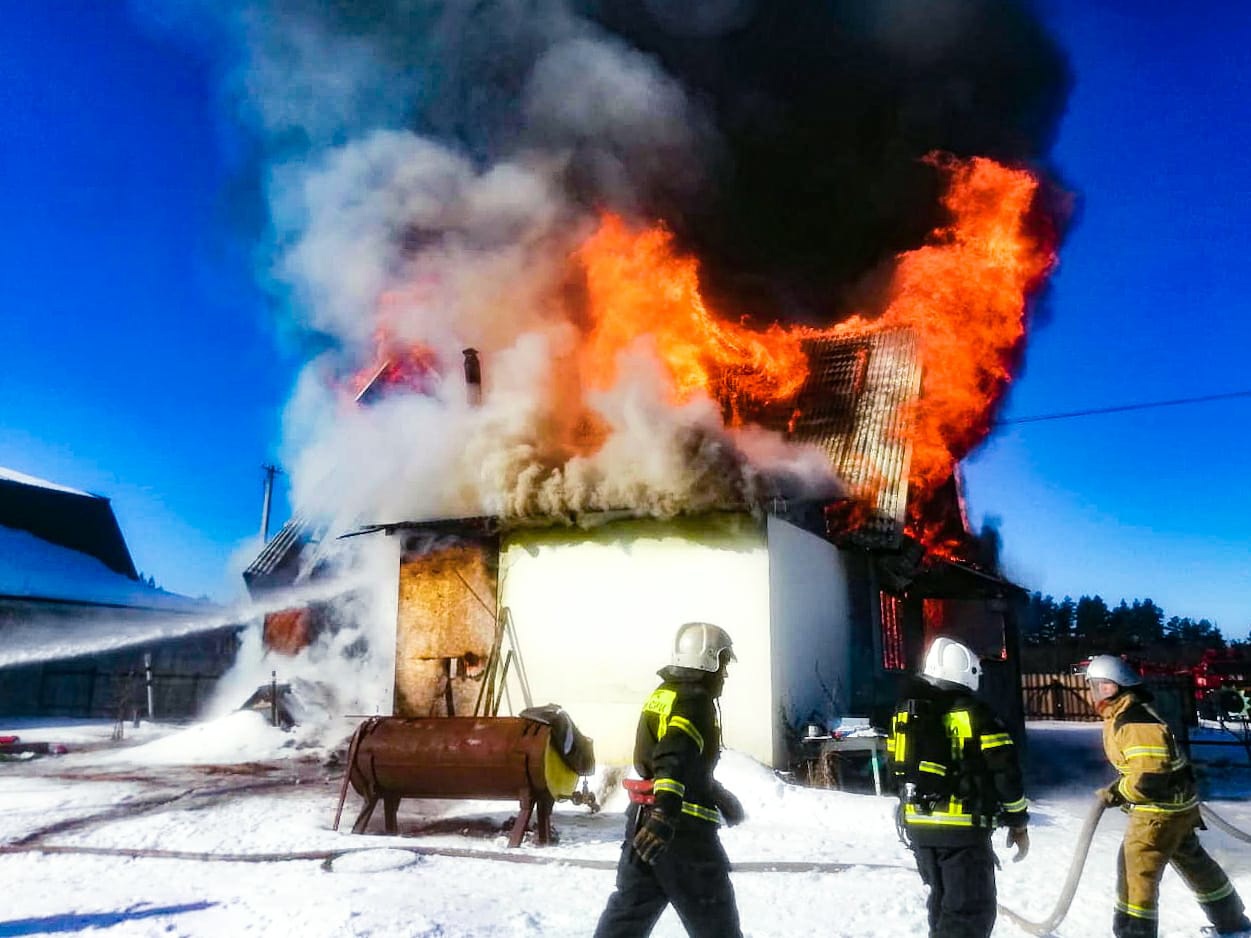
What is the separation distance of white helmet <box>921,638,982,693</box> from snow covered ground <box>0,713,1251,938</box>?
197cm

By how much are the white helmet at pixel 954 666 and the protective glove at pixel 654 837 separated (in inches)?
61.1

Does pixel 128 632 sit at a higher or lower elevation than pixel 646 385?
lower

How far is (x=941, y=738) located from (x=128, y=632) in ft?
84.0

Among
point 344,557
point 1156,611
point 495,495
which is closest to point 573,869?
point 495,495

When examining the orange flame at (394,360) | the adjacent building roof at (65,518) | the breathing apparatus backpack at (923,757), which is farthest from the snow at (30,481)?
the breathing apparatus backpack at (923,757)

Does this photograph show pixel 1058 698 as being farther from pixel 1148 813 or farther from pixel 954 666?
pixel 954 666

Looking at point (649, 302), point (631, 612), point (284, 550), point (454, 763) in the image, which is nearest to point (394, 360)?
point (649, 302)

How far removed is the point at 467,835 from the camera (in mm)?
7988

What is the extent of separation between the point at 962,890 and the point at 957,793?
42cm

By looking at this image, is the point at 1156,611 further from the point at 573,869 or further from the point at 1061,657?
the point at 573,869

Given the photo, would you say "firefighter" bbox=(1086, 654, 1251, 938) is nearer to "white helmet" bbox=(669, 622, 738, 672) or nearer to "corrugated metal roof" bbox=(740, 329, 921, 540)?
"white helmet" bbox=(669, 622, 738, 672)

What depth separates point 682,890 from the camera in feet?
11.7

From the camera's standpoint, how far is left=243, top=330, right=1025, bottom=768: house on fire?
36.0 feet

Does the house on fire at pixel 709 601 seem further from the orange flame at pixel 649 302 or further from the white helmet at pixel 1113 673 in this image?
the white helmet at pixel 1113 673
